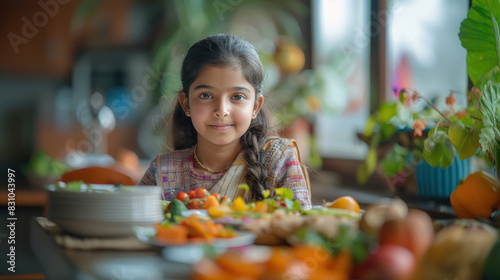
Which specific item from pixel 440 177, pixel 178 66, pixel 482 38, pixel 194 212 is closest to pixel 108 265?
pixel 194 212

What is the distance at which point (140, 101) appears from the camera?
5.73 meters

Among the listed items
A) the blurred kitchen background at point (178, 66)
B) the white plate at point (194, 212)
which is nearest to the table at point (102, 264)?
the white plate at point (194, 212)

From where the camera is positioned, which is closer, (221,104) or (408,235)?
(408,235)

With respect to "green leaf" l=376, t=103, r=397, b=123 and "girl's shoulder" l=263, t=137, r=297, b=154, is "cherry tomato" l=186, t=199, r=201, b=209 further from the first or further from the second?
"green leaf" l=376, t=103, r=397, b=123

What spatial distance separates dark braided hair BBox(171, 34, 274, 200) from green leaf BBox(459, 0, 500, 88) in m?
0.52

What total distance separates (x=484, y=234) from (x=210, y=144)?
0.95 meters

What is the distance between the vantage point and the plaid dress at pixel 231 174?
1487mm

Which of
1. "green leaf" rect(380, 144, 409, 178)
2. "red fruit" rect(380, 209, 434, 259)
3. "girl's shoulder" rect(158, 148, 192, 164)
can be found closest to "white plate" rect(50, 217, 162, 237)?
"red fruit" rect(380, 209, 434, 259)

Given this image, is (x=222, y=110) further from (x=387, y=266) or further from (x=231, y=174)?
(x=387, y=266)

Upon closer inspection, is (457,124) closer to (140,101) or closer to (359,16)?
(359,16)

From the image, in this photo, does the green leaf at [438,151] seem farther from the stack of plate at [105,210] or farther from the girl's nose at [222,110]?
the stack of plate at [105,210]

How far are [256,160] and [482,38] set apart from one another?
1.98 ft

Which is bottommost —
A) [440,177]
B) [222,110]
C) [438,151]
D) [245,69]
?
[440,177]

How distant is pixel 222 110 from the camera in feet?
4.57
